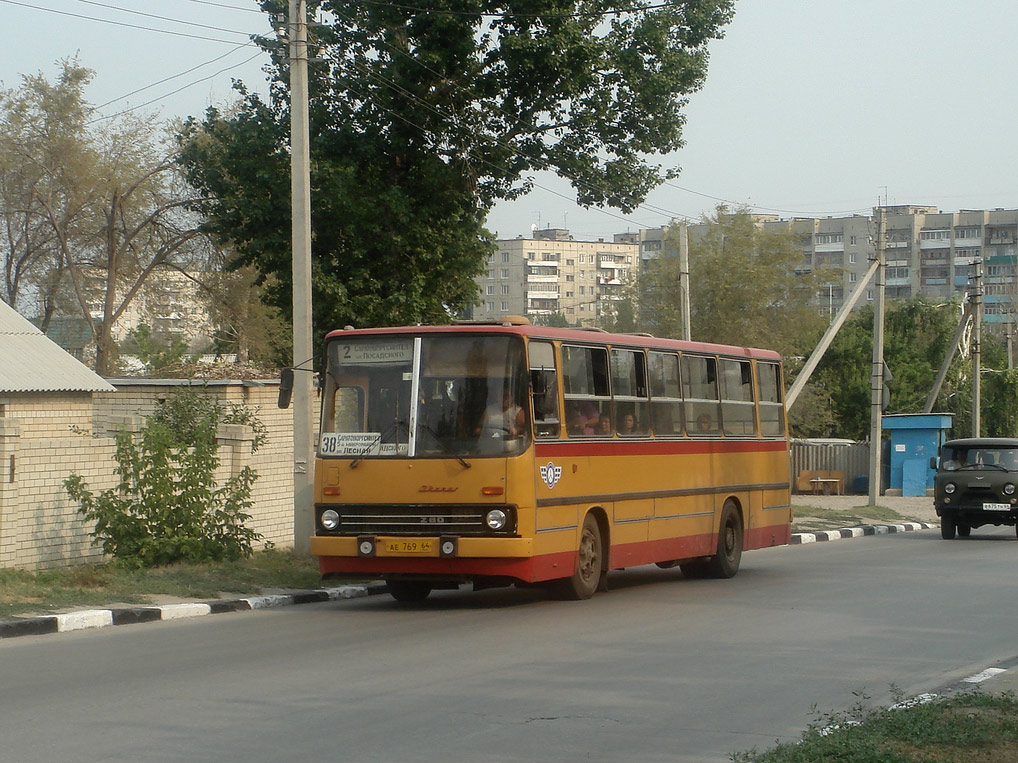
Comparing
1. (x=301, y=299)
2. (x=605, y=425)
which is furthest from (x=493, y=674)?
(x=301, y=299)

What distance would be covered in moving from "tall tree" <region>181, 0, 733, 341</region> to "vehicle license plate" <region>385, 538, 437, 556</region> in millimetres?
13661

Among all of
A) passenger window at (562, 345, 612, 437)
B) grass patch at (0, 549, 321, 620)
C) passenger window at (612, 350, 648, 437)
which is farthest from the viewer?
passenger window at (612, 350, 648, 437)

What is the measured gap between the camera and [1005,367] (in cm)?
6141

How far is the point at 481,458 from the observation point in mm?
13227

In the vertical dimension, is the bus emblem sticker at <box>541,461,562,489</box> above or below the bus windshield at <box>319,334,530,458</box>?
below

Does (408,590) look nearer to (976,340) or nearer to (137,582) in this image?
(137,582)

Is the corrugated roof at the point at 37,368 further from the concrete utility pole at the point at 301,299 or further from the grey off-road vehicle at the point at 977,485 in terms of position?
the grey off-road vehicle at the point at 977,485

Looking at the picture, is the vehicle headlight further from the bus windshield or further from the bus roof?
the bus roof

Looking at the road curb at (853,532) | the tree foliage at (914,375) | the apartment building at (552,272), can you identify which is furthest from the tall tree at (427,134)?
the apartment building at (552,272)

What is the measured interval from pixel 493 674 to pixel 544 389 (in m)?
4.67

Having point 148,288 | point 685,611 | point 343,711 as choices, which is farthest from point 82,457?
point 148,288

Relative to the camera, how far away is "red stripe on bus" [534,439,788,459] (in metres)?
13.9

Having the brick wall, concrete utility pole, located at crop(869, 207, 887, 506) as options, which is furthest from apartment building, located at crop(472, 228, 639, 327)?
the brick wall

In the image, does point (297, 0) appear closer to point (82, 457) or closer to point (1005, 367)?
point (82, 457)
